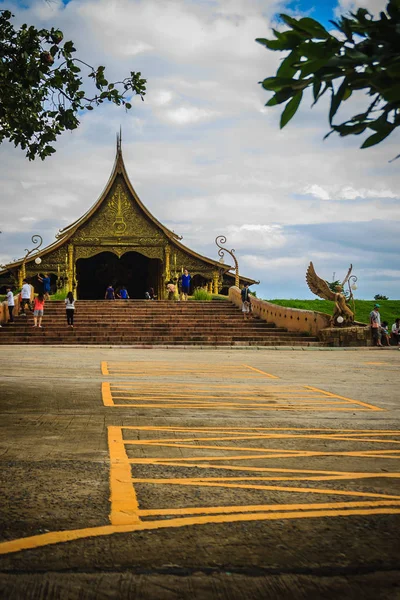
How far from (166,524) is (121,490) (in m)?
0.55

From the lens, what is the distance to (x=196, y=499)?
10.2ft

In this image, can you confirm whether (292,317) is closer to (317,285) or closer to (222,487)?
(317,285)

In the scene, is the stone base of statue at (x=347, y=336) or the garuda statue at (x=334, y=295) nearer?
the stone base of statue at (x=347, y=336)

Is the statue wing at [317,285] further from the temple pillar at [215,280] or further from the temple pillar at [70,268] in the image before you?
the temple pillar at [70,268]

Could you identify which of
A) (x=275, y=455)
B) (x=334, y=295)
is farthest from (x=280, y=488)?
(x=334, y=295)

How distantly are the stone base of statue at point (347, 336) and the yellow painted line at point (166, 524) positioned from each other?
18.9 meters

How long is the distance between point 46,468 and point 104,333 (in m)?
19.3

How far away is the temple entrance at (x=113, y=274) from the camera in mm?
39219

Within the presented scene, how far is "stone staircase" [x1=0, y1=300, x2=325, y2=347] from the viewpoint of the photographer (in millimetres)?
21889

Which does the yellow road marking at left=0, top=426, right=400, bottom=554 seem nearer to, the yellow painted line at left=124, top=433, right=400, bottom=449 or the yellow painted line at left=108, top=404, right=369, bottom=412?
the yellow painted line at left=124, top=433, right=400, bottom=449

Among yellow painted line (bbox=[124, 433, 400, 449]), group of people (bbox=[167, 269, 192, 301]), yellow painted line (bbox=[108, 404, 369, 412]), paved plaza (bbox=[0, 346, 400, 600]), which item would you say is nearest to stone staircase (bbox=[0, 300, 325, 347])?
group of people (bbox=[167, 269, 192, 301])

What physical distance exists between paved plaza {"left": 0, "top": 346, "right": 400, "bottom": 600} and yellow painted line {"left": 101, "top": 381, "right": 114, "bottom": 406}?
0.06 m

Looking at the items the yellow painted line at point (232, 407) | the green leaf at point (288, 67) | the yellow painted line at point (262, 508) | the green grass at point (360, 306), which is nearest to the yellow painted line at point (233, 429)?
the yellow painted line at point (232, 407)

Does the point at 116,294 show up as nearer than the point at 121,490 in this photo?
No
